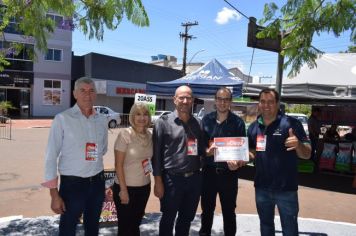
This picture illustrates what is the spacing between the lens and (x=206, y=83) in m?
9.82

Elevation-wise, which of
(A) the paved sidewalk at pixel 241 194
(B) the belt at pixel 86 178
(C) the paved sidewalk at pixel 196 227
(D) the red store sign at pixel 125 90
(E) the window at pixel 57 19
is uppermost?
(E) the window at pixel 57 19

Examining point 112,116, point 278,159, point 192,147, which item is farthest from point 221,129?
point 112,116

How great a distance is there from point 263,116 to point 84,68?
33005 millimetres

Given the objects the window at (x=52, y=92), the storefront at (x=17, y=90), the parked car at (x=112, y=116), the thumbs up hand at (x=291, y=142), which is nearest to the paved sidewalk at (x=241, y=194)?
the thumbs up hand at (x=291, y=142)

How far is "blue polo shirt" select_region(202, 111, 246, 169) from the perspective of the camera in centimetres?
443

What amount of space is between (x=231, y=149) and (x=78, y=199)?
5.48 feet

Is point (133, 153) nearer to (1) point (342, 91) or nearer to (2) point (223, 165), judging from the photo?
(2) point (223, 165)

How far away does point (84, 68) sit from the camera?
3531cm

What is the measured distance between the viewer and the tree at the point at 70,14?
4023mm

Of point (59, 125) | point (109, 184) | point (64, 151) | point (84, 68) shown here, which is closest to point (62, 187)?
point (64, 151)

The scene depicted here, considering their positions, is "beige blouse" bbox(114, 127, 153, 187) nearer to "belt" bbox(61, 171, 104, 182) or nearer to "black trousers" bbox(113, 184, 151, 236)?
"black trousers" bbox(113, 184, 151, 236)

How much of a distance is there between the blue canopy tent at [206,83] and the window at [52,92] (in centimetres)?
2578

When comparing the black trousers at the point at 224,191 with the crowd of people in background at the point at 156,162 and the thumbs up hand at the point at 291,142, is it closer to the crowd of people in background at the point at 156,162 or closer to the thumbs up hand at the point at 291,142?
the crowd of people in background at the point at 156,162

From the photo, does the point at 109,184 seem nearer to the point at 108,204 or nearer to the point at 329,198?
the point at 108,204
